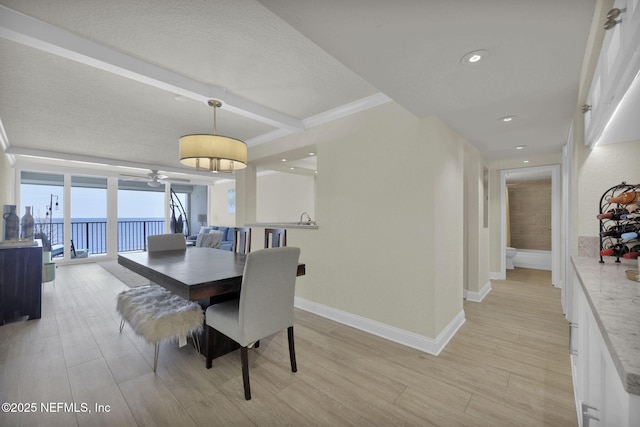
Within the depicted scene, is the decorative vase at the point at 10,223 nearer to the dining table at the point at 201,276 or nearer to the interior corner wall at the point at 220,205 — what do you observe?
the dining table at the point at 201,276

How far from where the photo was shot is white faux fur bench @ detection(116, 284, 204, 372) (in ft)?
6.12

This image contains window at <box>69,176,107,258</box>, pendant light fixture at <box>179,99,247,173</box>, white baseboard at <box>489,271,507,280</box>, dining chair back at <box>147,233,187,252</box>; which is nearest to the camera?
pendant light fixture at <box>179,99,247,173</box>

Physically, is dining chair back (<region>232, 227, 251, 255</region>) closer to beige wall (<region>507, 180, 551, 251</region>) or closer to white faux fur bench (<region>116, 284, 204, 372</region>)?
white faux fur bench (<region>116, 284, 204, 372</region>)

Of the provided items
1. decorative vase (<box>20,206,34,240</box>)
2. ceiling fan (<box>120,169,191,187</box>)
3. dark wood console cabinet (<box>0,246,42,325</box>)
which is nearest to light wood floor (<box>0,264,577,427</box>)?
dark wood console cabinet (<box>0,246,42,325</box>)

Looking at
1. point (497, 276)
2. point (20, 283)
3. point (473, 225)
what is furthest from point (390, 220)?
point (20, 283)

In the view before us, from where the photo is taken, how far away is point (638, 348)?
60 cm

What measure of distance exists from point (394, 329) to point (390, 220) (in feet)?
3.41

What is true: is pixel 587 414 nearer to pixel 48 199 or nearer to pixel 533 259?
pixel 533 259

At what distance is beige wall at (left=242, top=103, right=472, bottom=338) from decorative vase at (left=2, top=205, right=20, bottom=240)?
428 cm

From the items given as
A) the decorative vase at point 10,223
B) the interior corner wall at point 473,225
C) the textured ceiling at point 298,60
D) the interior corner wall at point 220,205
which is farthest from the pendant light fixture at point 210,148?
the interior corner wall at point 220,205

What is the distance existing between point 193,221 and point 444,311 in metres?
8.71

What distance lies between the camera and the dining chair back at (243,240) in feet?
10.3

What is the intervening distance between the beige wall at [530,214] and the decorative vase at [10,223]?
9111mm

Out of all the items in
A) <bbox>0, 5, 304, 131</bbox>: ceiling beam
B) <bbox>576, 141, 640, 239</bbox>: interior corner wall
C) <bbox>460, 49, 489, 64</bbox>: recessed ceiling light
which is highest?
<bbox>0, 5, 304, 131</bbox>: ceiling beam
